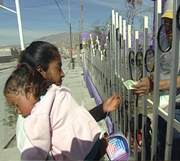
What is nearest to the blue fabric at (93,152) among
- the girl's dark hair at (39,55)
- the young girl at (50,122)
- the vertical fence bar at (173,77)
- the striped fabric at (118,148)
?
the young girl at (50,122)

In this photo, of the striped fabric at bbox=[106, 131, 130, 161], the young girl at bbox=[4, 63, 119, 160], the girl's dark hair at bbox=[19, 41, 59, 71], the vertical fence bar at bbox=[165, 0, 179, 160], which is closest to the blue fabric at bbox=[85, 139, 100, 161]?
the young girl at bbox=[4, 63, 119, 160]

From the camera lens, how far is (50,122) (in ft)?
3.18

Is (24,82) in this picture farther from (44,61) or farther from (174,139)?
(174,139)

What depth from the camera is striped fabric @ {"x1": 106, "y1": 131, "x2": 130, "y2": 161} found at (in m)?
1.22

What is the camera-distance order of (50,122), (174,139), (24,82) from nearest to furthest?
1. (50,122)
2. (24,82)
3. (174,139)

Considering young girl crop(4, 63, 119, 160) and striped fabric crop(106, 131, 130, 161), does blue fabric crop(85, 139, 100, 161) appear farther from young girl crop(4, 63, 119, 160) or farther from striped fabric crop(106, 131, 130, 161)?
striped fabric crop(106, 131, 130, 161)

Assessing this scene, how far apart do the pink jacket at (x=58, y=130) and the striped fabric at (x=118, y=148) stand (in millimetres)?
246

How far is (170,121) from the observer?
104 cm

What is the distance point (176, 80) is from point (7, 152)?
2978mm

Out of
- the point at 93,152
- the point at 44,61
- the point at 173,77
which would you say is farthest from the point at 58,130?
the point at 173,77

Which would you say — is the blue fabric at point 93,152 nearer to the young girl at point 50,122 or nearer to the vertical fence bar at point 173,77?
the young girl at point 50,122

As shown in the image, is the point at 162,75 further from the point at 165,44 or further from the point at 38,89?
the point at 38,89

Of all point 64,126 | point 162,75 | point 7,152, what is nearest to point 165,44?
point 162,75

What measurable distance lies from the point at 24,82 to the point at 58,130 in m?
0.39
